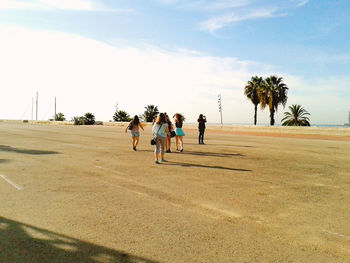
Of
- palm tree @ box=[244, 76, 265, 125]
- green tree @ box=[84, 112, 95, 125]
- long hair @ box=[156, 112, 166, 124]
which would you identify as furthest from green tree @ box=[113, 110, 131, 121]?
long hair @ box=[156, 112, 166, 124]

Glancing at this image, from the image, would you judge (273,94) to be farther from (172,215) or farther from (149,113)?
(172,215)

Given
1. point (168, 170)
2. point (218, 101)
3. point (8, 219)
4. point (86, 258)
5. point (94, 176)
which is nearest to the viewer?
point (86, 258)

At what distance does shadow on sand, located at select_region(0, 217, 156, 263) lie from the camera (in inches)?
129

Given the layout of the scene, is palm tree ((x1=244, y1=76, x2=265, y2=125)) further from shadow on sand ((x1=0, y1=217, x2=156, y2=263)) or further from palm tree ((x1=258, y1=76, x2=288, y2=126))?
shadow on sand ((x1=0, y1=217, x2=156, y2=263))

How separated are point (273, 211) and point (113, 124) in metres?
56.9

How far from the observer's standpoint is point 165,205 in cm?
531

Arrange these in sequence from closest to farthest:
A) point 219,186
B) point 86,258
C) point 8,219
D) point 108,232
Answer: point 86,258, point 108,232, point 8,219, point 219,186

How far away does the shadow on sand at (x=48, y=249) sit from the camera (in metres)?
3.28

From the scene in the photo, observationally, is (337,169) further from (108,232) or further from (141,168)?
(108,232)

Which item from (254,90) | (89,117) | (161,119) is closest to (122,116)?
(89,117)

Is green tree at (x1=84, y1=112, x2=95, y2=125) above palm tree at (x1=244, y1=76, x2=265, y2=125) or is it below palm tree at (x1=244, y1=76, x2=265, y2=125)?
below

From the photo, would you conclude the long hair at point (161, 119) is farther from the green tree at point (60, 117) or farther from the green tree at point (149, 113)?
the green tree at point (60, 117)

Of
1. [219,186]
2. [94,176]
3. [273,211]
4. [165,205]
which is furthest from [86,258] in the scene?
[94,176]

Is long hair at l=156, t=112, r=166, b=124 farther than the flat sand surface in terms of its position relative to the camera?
Yes
